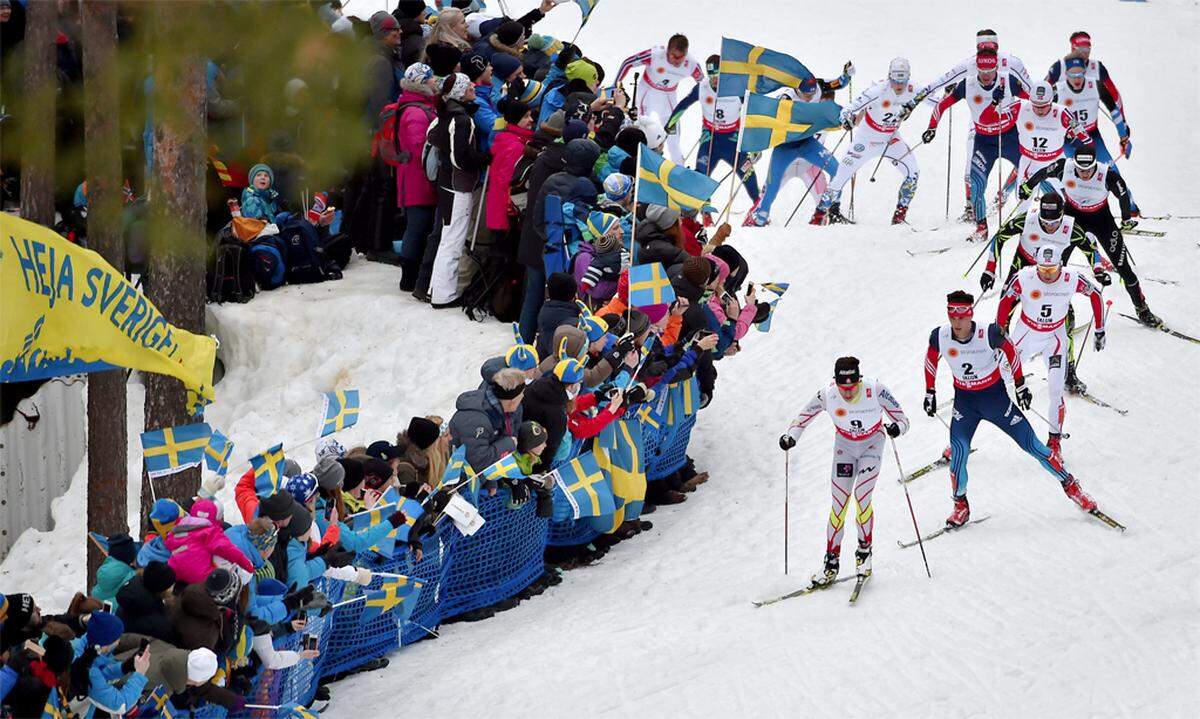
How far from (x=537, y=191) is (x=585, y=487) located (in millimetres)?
3219

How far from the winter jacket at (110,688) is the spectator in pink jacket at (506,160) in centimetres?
764

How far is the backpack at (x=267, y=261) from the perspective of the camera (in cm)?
1608

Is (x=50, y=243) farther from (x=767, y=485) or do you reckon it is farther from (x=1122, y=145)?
(x=1122, y=145)

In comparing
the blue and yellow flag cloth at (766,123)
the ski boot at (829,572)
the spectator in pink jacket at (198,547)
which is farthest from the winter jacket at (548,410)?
the blue and yellow flag cloth at (766,123)

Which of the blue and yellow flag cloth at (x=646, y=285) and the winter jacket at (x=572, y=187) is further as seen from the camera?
the winter jacket at (x=572, y=187)

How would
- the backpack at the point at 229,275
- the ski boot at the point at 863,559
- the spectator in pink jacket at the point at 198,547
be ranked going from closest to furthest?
1. the spectator in pink jacket at the point at 198,547
2. the ski boot at the point at 863,559
3. the backpack at the point at 229,275

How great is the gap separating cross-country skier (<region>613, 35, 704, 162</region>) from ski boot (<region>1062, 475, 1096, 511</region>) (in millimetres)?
8003

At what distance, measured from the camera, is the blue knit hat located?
7953 mm

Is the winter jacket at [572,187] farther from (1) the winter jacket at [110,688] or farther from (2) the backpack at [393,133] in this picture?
(1) the winter jacket at [110,688]

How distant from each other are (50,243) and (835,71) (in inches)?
769

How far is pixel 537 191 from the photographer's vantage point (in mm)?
14391

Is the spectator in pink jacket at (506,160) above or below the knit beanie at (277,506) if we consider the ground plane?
above

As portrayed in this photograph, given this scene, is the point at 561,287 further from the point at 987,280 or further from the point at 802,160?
the point at 802,160

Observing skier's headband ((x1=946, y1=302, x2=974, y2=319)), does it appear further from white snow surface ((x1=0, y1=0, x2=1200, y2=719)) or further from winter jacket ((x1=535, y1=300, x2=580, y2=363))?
winter jacket ((x1=535, y1=300, x2=580, y2=363))
